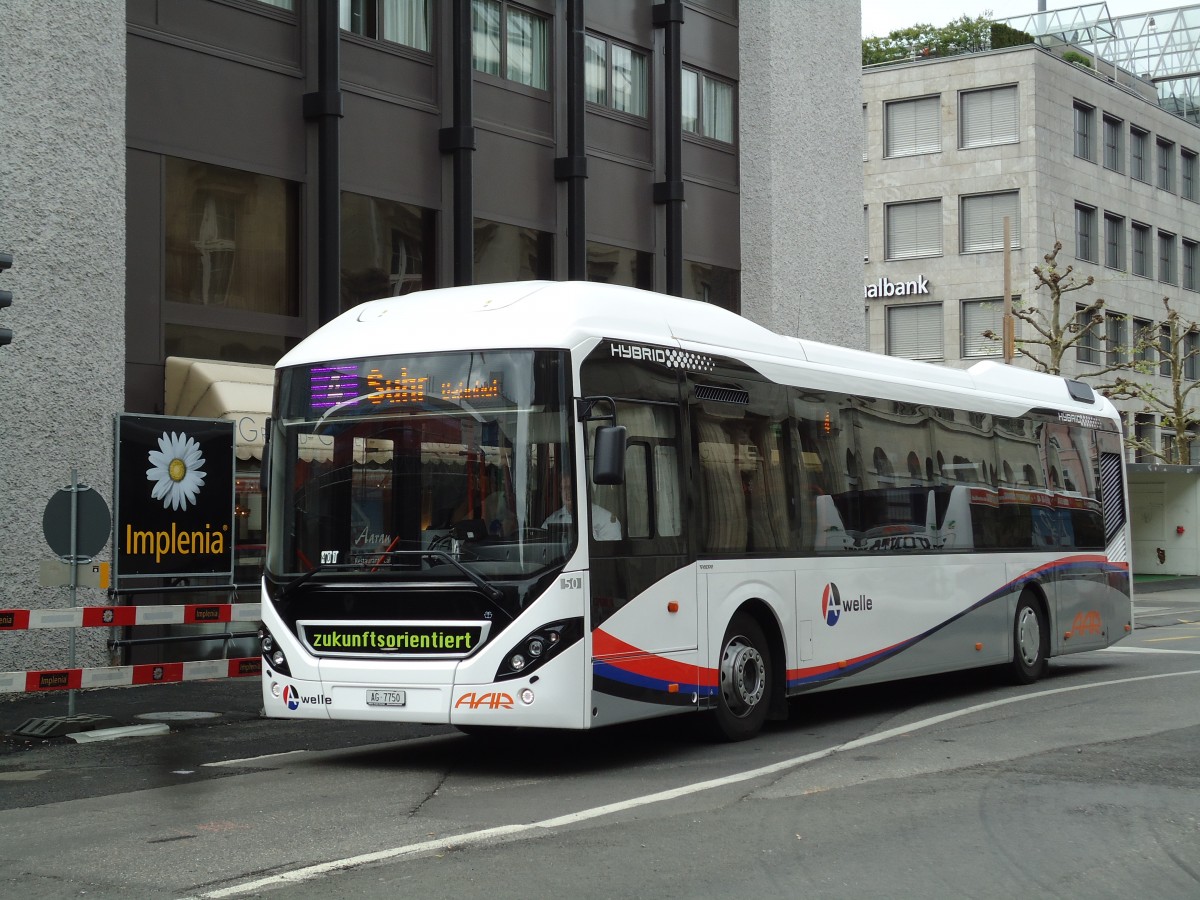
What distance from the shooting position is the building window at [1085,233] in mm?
55438

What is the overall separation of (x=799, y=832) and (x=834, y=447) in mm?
5414

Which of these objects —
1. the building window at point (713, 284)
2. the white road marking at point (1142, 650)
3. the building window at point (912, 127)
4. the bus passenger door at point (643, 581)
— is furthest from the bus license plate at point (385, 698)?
the building window at point (912, 127)

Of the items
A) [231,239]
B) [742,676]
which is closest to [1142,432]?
[231,239]

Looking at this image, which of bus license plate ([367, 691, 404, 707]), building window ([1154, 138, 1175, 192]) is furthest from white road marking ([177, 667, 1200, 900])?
building window ([1154, 138, 1175, 192])

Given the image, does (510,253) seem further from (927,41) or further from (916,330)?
(927,41)

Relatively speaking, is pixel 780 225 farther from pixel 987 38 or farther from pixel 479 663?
pixel 987 38

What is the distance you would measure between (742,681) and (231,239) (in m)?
9.49

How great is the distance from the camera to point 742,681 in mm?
11414

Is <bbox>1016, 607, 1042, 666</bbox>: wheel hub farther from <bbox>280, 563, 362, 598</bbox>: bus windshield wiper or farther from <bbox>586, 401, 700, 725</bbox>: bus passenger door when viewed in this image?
<bbox>280, 563, 362, 598</bbox>: bus windshield wiper

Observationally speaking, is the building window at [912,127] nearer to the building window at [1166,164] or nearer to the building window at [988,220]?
the building window at [988,220]

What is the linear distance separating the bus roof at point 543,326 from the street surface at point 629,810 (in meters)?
2.70

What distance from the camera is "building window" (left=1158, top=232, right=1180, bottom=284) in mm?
61009

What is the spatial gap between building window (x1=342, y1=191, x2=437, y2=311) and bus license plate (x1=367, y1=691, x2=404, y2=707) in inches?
400

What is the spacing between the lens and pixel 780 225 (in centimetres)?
2616
